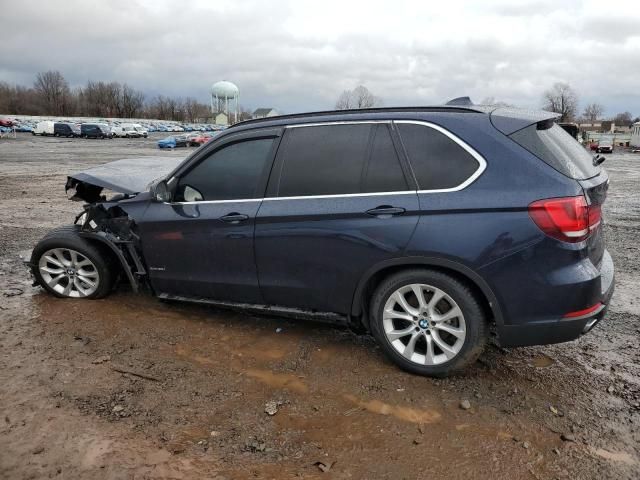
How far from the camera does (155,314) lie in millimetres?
4668

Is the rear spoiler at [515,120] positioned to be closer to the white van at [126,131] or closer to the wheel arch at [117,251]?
the wheel arch at [117,251]

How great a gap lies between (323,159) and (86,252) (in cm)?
267

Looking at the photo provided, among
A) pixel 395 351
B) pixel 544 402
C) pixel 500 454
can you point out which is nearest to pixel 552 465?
pixel 500 454

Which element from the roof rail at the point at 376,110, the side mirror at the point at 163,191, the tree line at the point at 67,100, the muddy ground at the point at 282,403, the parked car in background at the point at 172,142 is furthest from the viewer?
the tree line at the point at 67,100

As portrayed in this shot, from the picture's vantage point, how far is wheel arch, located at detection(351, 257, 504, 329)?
125 inches

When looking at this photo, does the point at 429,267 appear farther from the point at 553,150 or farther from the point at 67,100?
the point at 67,100

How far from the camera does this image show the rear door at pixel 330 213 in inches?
133

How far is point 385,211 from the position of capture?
3.34 m

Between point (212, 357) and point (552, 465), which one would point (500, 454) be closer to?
point (552, 465)

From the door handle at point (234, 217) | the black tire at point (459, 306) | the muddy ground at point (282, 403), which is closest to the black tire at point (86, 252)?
the muddy ground at point (282, 403)

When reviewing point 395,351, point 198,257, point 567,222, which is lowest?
point 395,351

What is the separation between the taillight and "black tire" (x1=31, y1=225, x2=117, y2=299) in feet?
12.9

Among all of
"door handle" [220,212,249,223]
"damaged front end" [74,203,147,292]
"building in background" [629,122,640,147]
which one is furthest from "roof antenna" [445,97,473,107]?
"building in background" [629,122,640,147]

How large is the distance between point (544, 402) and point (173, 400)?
246 centimetres
